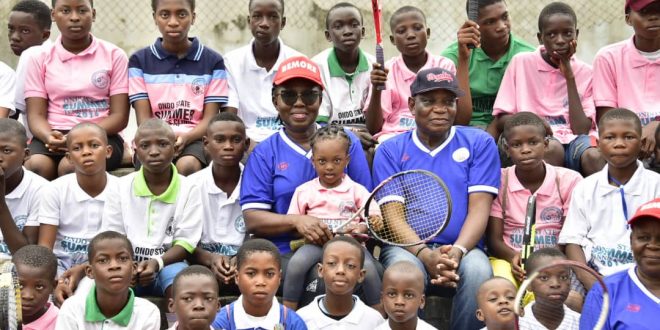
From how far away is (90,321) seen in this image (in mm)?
6777

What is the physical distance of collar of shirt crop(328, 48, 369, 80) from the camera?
8750mm

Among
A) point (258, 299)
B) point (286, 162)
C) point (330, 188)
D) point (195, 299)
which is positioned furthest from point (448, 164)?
point (195, 299)

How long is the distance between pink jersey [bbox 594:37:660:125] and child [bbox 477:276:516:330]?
211 centimetres

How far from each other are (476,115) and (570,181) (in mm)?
1251

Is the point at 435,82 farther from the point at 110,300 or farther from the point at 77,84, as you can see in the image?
the point at 77,84

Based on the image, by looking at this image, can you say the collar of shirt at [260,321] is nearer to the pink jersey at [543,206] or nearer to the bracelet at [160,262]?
the bracelet at [160,262]

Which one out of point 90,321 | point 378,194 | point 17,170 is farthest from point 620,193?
point 17,170

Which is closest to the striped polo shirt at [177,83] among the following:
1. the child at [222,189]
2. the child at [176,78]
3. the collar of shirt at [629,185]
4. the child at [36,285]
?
the child at [176,78]

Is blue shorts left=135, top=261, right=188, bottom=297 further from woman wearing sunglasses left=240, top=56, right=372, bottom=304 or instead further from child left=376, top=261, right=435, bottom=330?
child left=376, top=261, right=435, bottom=330

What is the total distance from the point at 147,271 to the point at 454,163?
194cm

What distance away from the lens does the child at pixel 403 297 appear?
670 cm

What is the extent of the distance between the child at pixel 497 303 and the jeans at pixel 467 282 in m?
0.19

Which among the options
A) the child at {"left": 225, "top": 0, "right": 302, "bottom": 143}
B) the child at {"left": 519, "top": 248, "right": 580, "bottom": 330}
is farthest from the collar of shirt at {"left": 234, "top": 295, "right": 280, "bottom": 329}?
the child at {"left": 225, "top": 0, "right": 302, "bottom": 143}

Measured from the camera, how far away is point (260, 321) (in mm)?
6730
